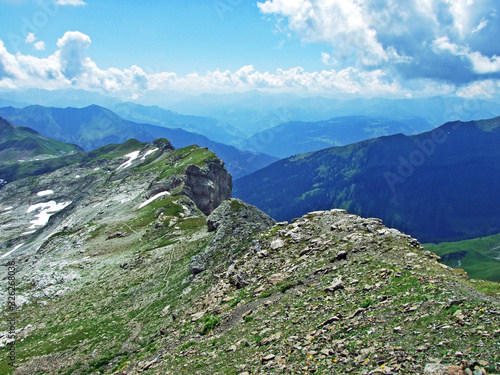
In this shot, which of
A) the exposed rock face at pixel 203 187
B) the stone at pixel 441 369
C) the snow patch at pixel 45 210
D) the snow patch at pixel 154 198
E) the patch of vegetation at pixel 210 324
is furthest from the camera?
the snow patch at pixel 45 210

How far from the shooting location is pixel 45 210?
630 ft

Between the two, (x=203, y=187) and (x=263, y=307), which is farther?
(x=203, y=187)

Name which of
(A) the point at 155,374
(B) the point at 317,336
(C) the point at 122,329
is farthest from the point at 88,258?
(B) the point at 317,336

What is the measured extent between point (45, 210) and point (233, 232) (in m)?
188

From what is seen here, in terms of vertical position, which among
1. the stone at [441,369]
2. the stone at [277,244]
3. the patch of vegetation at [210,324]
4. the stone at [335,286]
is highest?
the stone at [441,369]

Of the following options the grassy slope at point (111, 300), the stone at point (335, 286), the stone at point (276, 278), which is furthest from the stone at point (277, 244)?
the grassy slope at point (111, 300)

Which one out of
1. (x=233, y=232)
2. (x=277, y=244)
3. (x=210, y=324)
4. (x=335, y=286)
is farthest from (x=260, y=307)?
(x=233, y=232)

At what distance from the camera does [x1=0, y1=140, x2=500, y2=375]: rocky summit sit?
14477 millimetres

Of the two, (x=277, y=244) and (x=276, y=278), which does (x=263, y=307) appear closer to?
(x=276, y=278)

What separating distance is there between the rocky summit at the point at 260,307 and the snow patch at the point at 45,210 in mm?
134025

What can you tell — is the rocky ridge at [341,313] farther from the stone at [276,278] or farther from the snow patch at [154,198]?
the snow patch at [154,198]

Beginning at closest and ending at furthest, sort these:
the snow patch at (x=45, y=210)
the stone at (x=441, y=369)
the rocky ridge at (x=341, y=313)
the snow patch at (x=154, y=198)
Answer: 1. the stone at (x=441, y=369)
2. the rocky ridge at (x=341, y=313)
3. the snow patch at (x=154, y=198)
4. the snow patch at (x=45, y=210)

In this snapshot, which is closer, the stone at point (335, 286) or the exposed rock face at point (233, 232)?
the stone at point (335, 286)

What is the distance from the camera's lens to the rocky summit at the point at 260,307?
570 inches
